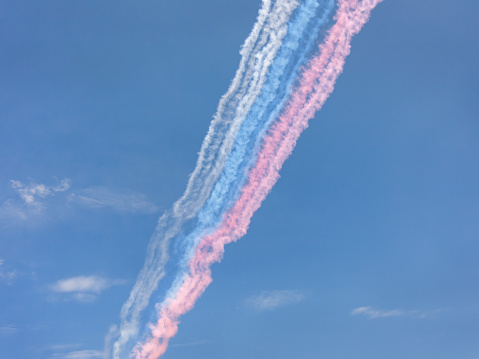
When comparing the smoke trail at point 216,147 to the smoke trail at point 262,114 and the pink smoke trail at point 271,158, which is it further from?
the pink smoke trail at point 271,158

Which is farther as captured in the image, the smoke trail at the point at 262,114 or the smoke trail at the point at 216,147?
the smoke trail at the point at 216,147

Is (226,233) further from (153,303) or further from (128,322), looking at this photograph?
(128,322)

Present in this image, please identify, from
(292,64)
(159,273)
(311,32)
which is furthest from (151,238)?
(311,32)

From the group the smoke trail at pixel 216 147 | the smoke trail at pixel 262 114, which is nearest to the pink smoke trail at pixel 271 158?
the smoke trail at pixel 262 114

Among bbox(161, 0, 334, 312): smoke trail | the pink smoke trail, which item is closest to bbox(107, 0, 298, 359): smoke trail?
bbox(161, 0, 334, 312): smoke trail

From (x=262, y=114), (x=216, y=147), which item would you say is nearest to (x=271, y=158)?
(x=262, y=114)

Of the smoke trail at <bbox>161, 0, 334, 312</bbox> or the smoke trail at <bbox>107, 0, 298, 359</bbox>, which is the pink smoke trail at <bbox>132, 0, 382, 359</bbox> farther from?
the smoke trail at <bbox>107, 0, 298, 359</bbox>
